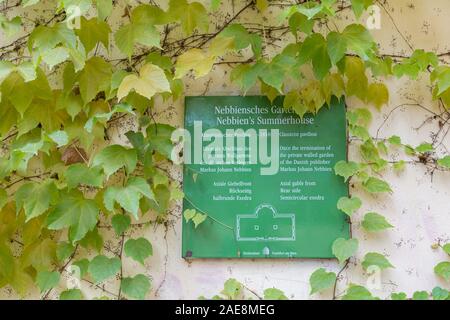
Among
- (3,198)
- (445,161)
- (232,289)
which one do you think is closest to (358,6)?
(445,161)

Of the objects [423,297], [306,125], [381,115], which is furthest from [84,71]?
[423,297]

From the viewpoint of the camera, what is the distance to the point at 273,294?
2.01 metres

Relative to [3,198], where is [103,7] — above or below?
above

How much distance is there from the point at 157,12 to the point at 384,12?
100cm

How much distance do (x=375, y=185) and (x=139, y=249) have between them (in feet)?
3.35

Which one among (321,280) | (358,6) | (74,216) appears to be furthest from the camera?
(321,280)

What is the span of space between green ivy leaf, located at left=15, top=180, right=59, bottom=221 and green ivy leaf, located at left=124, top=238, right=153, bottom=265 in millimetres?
355

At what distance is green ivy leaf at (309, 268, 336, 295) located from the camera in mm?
1989

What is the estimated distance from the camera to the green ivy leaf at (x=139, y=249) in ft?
6.59

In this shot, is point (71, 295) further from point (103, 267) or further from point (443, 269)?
point (443, 269)

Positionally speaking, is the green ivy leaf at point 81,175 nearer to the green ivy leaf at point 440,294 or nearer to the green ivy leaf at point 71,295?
the green ivy leaf at point 71,295

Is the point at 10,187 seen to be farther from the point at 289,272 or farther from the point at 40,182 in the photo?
the point at 289,272

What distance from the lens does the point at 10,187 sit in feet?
6.98

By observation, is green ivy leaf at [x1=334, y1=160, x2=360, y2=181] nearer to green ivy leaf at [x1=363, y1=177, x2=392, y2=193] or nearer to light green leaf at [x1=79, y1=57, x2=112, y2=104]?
green ivy leaf at [x1=363, y1=177, x2=392, y2=193]
